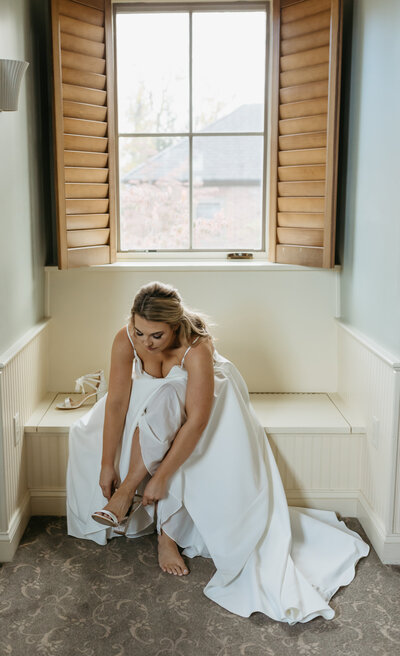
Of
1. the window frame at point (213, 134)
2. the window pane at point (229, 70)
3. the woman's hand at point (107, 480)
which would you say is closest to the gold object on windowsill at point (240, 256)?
the window frame at point (213, 134)

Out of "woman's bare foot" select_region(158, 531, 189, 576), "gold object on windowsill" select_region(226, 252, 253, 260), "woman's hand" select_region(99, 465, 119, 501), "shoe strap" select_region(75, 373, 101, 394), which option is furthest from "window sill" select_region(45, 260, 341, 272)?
"woman's bare foot" select_region(158, 531, 189, 576)

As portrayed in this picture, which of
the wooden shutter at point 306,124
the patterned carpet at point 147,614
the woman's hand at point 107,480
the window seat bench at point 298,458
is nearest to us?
the patterned carpet at point 147,614

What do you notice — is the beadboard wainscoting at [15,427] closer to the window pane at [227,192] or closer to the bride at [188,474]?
the bride at [188,474]

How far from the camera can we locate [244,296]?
3393mm

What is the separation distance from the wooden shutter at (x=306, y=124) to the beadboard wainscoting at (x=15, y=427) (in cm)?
135

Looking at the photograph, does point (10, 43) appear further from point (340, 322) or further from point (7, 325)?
point (340, 322)

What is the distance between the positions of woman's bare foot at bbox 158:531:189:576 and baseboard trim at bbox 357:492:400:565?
0.76m

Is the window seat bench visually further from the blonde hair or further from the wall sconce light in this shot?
the wall sconce light

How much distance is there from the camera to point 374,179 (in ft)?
9.11

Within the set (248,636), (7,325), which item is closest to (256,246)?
(7,325)

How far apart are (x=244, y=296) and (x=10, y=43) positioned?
1.55 metres

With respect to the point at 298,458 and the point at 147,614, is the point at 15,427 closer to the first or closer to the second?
the point at 147,614

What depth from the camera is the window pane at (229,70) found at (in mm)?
3354

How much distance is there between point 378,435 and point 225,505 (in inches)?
26.7
